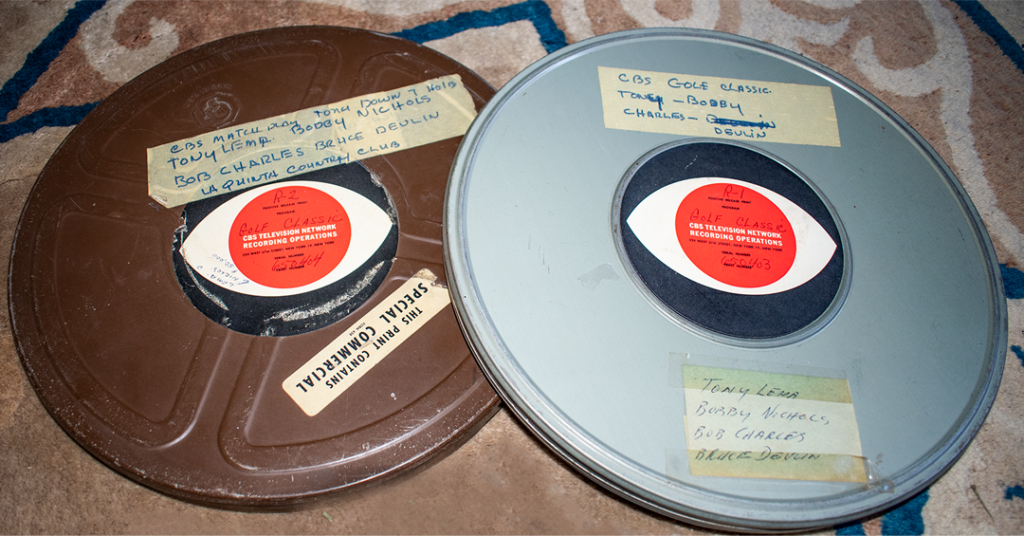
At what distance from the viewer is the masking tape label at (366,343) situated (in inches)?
29.0

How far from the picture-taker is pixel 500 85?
1.11 metres

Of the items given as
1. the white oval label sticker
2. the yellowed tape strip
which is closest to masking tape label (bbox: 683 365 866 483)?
the yellowed tape strip

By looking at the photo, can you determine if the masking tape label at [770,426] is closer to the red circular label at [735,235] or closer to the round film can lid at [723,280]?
the round film can lid at [723,280]

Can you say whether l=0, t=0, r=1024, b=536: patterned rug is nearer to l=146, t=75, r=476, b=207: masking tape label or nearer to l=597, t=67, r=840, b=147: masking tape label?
l=146, t=75, r=476, b=207: masking tape label

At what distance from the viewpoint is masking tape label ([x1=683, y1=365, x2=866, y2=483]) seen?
638 mm

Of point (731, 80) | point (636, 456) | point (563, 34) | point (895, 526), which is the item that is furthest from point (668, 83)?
point (895, 526)

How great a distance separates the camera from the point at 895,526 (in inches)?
32.8

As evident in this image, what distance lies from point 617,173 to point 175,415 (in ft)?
2.11

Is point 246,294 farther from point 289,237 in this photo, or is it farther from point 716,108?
point 716,108

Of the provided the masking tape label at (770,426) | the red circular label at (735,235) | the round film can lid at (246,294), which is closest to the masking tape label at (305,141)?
the round film can lid at (246,294)

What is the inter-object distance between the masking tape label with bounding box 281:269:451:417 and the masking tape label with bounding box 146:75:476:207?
0.77ft

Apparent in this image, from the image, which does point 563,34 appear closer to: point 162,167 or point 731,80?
point 731,80

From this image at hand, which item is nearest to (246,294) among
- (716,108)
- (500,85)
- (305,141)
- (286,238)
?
(286,238)

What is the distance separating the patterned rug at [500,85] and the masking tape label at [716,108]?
35 cm
